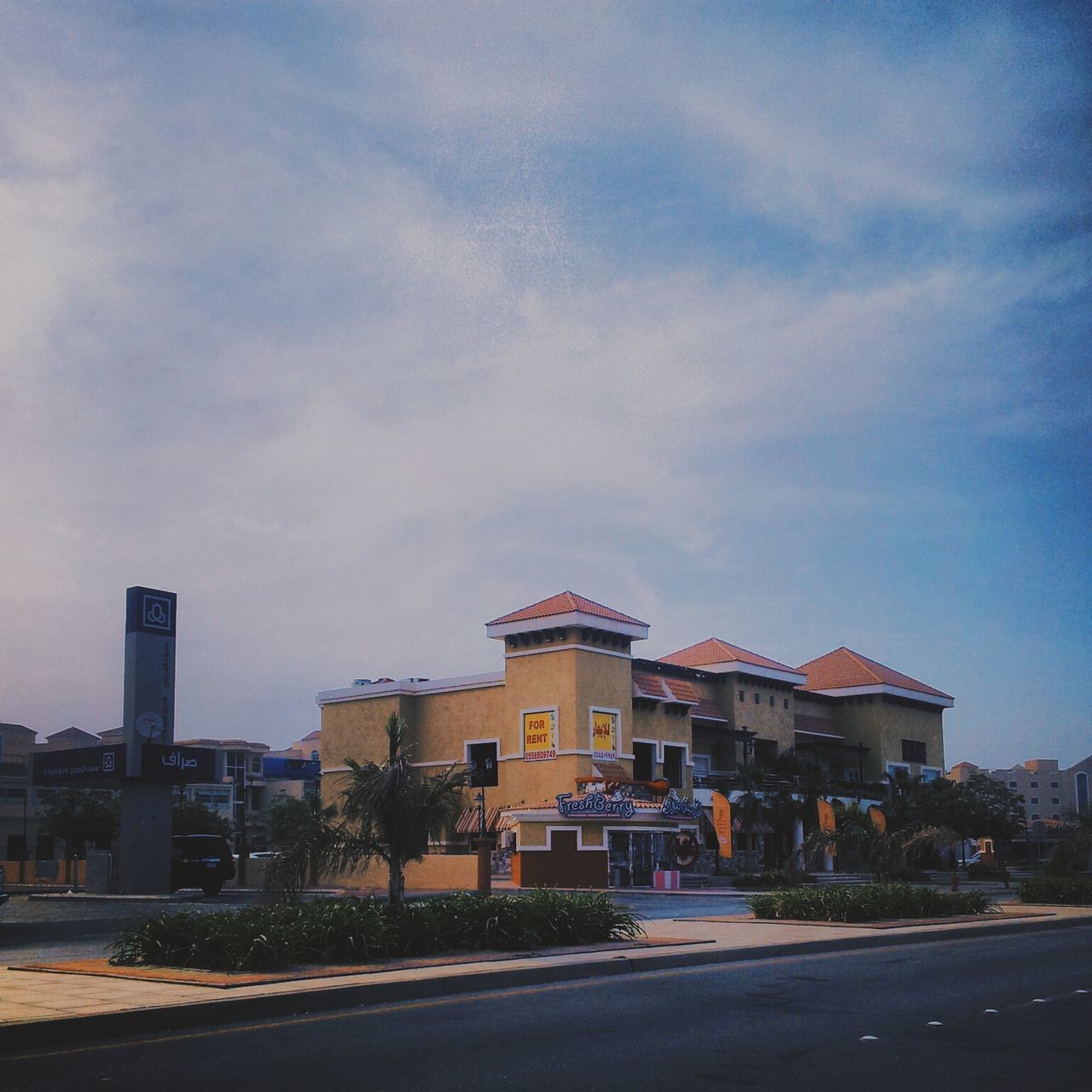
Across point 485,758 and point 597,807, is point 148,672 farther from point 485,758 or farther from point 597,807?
point 485,758

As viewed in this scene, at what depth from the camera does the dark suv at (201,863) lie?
4294cm

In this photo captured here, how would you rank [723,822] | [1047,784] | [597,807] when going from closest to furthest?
[597,807] → [723,822] → [1047,784]

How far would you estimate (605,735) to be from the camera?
55688 millimetres

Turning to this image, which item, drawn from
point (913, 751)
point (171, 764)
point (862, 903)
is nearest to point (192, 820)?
point (913, 751)

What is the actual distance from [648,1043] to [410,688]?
5226cm

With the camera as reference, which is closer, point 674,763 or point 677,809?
point 677,809

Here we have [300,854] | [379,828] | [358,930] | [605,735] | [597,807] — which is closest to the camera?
[358,930]

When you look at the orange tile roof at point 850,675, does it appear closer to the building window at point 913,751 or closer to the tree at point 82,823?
the building window at point 913,751

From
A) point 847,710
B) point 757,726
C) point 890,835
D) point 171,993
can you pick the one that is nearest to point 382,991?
point 171,993

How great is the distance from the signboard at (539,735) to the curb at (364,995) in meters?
35.0

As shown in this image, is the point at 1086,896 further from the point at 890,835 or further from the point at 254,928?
the point at 254,928

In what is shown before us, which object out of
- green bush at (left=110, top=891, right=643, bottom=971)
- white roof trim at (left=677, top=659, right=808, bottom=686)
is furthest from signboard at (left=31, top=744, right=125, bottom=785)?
white roof trim at (left=677, top=659, right=808, bottom=686)

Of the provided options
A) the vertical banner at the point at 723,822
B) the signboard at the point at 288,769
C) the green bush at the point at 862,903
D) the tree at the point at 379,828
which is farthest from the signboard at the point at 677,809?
the signboard at the point at 288,769

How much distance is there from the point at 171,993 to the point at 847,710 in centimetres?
6815
